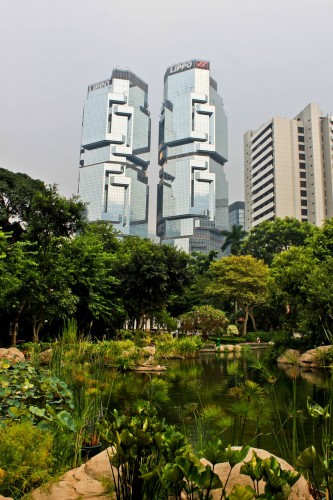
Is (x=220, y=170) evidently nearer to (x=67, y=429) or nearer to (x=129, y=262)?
(x=129, y=262)

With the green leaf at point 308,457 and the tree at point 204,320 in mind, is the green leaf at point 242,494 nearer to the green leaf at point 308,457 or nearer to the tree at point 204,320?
the green leaf at point 308,457

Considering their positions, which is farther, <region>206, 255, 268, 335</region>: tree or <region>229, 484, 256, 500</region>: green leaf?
<region>206, 255, 268, 335</region>: tree

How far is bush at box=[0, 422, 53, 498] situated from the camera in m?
2.70

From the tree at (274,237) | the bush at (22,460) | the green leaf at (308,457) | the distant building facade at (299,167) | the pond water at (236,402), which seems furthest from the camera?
the distant building facade at (299,167)

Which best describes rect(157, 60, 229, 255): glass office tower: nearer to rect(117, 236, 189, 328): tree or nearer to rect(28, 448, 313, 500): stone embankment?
rect(117, 236, 189, 328): tree

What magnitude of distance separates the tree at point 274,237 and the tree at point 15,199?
29.0 m

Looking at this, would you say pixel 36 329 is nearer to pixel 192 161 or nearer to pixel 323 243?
pixel 323 243

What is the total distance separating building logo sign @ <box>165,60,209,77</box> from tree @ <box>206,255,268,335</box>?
126 m

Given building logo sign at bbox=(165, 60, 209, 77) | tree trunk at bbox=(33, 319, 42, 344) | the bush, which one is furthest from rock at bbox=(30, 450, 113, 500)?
building logo sign at bbox=(165, 60, 209, 77)

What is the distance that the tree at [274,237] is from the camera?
4206 cm

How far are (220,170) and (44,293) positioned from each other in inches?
5020

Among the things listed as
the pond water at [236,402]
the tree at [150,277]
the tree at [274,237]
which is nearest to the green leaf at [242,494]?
the pond water at [236,402]

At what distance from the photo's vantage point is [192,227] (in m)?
123

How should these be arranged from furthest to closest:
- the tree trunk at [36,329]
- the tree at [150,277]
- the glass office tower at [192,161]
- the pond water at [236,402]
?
the glass office tower at [192,161], the tree at [150,277], the tree trunk at [36,329], the pond water at [236,402]
